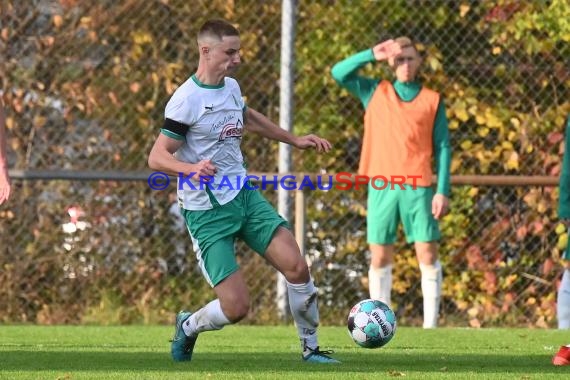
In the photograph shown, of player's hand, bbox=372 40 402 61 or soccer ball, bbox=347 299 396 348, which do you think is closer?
soccer ball, bbox=347 299 396 348

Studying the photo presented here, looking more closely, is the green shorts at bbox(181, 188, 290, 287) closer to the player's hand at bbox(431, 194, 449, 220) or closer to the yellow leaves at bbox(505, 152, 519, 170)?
the player's hand at bbox(431, 194, 449, 220)

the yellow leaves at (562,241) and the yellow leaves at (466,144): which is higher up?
the yellow leaves at (466,144)

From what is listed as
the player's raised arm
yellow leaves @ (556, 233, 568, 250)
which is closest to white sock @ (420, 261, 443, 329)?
yellow leaves @ (556, 233, 568, 250)

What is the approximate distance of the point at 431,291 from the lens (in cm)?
1070

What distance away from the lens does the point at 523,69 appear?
37.8 ft

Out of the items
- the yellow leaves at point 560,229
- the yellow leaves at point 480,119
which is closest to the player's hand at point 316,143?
the yellow leaves at point 480,119

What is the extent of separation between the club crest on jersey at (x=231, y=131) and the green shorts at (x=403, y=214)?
327cm

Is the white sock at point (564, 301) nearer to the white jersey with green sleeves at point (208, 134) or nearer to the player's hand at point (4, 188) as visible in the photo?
the white jersey with green sleeves at point (208, 134)

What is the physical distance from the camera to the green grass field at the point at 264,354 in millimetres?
6680

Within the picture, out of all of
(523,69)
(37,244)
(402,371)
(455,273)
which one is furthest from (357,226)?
(402,371)

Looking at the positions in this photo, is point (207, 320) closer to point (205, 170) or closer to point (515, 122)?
point (205, 170)

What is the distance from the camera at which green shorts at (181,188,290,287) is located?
7184 millimetres

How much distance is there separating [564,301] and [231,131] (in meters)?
3.80

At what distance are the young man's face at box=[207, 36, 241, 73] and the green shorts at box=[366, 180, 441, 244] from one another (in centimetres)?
340
